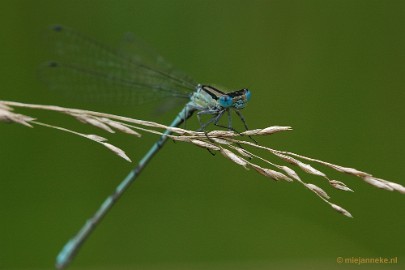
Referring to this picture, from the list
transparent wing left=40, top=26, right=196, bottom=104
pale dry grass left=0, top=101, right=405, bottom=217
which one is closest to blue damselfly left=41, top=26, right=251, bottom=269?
transparent wing left=40, top=26, right=196, bottom=104

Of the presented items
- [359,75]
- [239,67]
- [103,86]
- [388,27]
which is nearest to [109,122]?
[103,86]

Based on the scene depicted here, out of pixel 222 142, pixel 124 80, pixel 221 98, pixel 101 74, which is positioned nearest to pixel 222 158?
pixel 221 98

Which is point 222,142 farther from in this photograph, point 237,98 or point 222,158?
point 222,158

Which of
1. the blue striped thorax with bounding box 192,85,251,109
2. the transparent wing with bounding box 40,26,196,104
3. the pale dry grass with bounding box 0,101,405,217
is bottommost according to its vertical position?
the pale dry grass with bounding box 0,101,405,217

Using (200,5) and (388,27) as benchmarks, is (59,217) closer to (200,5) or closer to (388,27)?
(200,5)

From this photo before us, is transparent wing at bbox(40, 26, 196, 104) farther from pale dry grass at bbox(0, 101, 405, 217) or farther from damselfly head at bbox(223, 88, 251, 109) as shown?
pale dry grass at bbox(0, 101, 405, 217)

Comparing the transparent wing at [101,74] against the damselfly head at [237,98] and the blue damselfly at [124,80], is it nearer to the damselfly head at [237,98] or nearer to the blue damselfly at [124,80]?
the blue damselfly at [124,80]
